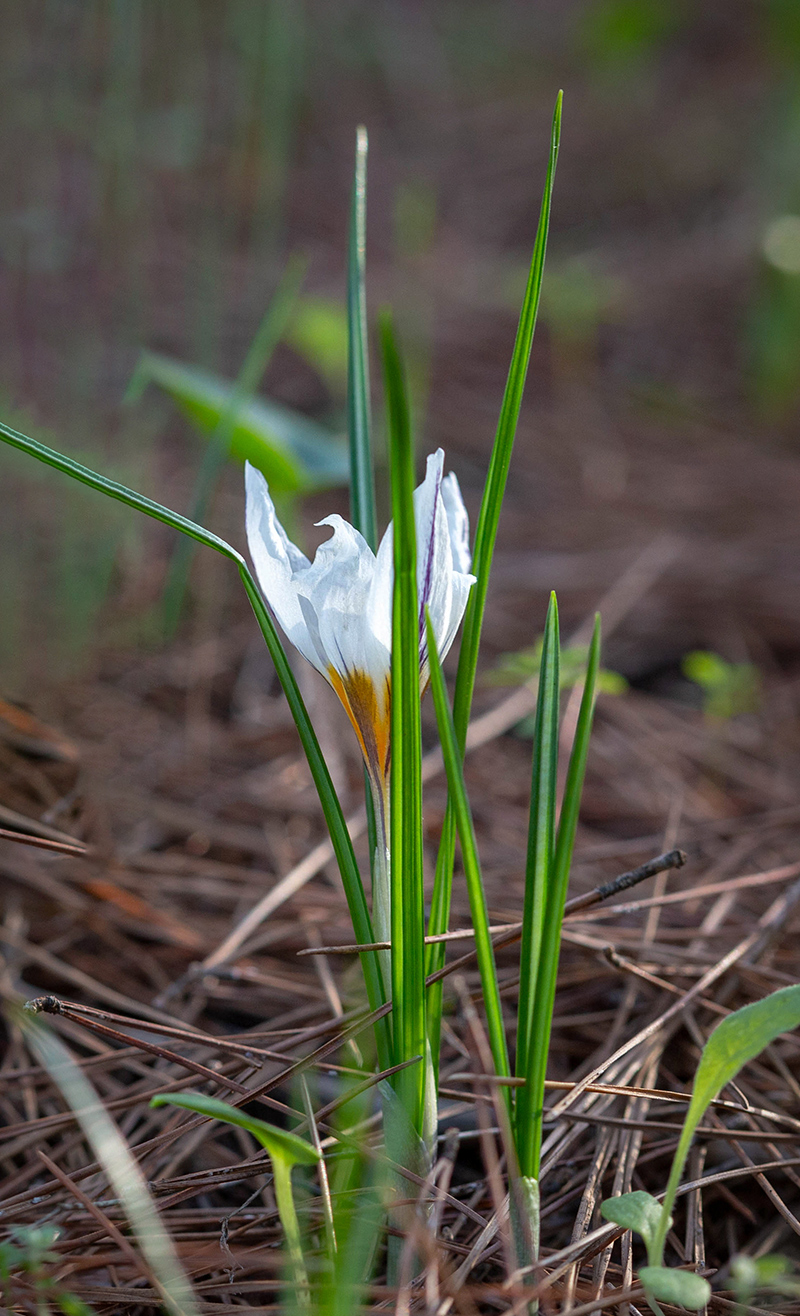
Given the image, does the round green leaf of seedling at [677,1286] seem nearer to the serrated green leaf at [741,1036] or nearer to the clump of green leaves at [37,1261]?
the serrated green leaf at [741,1036]

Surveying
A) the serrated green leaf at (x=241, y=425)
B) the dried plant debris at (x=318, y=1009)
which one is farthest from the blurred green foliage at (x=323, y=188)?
the dried plant debris at (x=318, y=1009)

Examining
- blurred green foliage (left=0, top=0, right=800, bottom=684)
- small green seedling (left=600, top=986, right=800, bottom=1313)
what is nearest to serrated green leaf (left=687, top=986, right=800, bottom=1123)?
small green seedling (left=600, top=986, right=800, bottom=1313)

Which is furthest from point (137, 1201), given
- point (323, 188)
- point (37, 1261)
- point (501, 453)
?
point (323, 188)

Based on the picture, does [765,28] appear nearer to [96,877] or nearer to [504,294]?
[504,294]

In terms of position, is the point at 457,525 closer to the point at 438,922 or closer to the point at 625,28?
the point at 438,922

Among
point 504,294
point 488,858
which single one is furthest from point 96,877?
point 504,294

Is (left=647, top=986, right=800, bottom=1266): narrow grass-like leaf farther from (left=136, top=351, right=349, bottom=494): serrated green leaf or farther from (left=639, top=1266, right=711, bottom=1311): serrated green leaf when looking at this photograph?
(left=136, top=351, right=349, bottom=494): serrated green leaf
